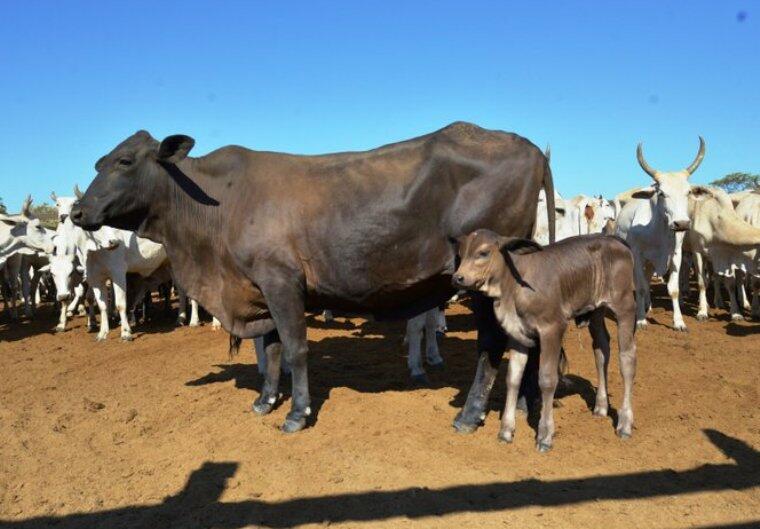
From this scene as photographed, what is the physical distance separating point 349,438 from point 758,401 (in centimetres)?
410

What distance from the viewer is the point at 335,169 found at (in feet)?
20.5

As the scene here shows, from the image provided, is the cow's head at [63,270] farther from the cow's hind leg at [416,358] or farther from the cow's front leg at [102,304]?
the cow's hind leg at [416,358]

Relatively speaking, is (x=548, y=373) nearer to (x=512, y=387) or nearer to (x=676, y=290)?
(x=512, y=387)

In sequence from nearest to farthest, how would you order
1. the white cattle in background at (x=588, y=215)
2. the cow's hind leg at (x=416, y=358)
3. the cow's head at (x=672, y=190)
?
1. the cow's hind leg at (x=416, y=358)
2. the cow's head at (x=672, y=190)
3. the white cattle in background at (x=588, y=215)

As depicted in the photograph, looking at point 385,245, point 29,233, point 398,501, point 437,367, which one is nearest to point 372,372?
point 437,367

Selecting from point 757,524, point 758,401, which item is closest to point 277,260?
point 757,524

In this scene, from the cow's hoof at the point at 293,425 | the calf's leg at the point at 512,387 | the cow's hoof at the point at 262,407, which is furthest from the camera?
the cow's hoof at the point at 262,407

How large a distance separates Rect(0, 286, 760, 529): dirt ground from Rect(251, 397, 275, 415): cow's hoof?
7cm

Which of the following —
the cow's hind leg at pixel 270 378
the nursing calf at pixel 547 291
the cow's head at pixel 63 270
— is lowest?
the cow's hind leg at pixel 270 378

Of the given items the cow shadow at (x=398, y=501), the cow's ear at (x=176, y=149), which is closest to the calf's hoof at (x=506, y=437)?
the cow shadow at (x=398, y=501)

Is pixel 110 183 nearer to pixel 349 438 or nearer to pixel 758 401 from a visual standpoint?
pixel 349 438

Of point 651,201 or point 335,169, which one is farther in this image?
point 651,201

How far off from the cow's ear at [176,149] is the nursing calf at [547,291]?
111 inches

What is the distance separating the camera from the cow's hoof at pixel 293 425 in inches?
239
